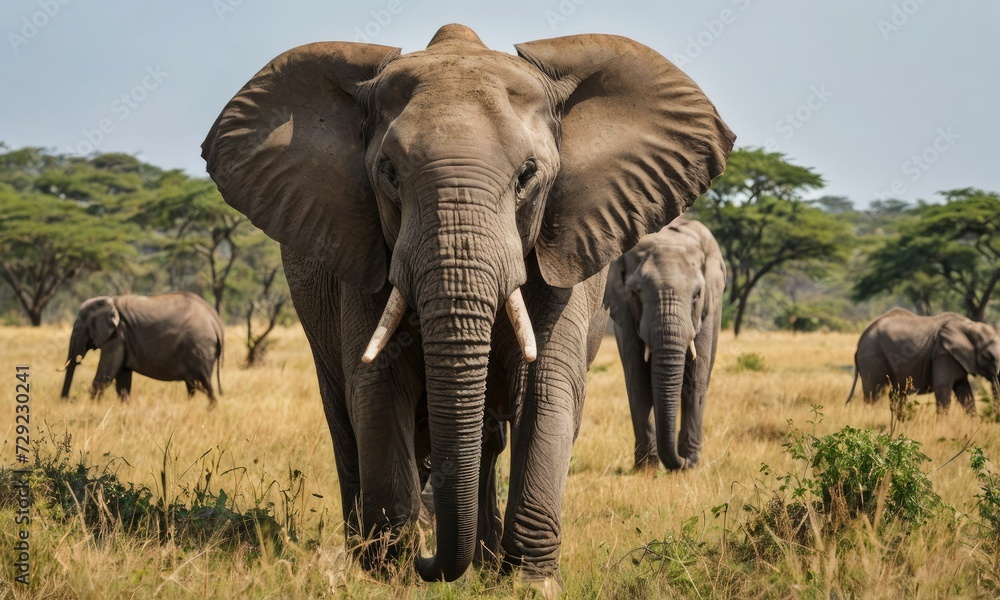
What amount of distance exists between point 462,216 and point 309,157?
107 centimetres

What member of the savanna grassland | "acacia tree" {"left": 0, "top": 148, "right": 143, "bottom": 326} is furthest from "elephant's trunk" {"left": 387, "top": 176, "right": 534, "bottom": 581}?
"acacia tree" {"left": 0, "top": 148, "right": 143, "bottom": 326}

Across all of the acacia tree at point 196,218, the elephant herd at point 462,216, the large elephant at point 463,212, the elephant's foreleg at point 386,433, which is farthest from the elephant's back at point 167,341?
the acacia tree at point 196,218

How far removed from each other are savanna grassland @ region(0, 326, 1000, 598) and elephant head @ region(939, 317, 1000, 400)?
4.56 ft

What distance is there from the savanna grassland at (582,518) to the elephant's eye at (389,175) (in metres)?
1.38

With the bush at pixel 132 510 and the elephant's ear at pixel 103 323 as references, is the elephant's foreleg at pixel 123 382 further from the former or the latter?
the bush at pixel 132 510

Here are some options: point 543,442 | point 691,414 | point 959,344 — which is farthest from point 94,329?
point 959,344

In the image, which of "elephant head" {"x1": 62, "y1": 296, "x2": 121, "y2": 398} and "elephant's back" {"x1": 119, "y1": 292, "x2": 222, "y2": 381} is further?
"elephant's back" {"x1": 119, "y1": 292, "x2": 222, "y2": 381}

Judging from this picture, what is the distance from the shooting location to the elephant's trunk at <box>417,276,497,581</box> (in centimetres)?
Result: 347

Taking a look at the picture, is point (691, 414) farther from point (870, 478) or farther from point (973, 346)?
point (973, 346)

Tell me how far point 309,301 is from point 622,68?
1.90 meters

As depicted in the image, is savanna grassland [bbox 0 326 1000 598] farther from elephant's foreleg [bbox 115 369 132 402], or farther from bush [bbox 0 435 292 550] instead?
elephant's foreleg [bbox 115 369 132 402]

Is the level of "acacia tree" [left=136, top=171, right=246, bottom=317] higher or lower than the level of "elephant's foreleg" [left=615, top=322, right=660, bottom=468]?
higher

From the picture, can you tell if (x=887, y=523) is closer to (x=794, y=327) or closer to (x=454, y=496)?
(x=454, y=496)

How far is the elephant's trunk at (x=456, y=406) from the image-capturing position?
3475mm
